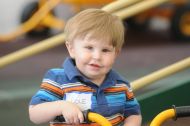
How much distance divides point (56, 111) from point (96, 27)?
0.21 metres

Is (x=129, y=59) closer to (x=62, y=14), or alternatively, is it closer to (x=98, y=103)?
(x=62, y=14)

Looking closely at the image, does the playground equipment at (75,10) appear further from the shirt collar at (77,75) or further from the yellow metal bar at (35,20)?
the shirt collar at (77,75)

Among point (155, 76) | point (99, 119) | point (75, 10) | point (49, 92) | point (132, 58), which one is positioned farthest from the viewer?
point (75, 10)

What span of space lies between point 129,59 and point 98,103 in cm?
237

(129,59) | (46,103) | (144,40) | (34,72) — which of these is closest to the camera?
(46,103)

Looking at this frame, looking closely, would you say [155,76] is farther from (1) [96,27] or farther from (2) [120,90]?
(1) [96,27]

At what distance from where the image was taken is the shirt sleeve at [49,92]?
1.20 m

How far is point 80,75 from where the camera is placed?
1226mm

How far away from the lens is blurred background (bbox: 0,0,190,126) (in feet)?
6.29

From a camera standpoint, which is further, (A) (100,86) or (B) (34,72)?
(B) (34,72)

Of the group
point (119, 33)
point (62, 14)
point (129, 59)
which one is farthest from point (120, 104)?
point (62, 14)

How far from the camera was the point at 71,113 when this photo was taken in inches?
44.8

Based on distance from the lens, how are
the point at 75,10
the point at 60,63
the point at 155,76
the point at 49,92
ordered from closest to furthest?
1. the point at 49,92
2. the point at 155,76
3. the point at 60,63
4. the point at 75,10

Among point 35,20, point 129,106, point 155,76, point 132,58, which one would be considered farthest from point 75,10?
point 129,106
